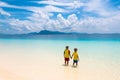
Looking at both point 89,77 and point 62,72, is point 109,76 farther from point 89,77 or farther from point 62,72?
point 62,72

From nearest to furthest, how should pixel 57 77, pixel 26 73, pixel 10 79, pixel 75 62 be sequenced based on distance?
pixel 10 79
pixel 57 77
pixel 26 73
pixel 75 62

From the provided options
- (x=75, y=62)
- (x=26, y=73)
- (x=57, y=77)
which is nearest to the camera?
(x=57, y=77)

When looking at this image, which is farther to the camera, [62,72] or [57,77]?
[62,72]

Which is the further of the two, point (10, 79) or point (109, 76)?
point (109, 76)

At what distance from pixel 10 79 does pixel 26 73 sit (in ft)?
5.73

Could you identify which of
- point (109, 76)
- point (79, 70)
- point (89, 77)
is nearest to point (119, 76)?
point (109, 76)

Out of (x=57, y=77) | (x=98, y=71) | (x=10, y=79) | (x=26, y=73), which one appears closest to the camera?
(x=10, y=79)

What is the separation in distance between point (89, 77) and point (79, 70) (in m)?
1.68

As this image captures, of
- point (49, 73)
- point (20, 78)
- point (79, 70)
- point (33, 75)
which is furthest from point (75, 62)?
point (20, 78)

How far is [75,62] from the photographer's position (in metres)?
12.4

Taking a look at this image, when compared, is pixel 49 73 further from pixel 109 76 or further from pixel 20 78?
pixel 109 76

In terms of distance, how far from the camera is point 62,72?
10773 mm

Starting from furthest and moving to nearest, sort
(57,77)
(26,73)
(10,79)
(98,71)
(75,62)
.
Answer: (75,62)
(98,71)
(26,73)
(57,77)
(10,79)

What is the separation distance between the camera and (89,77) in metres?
9.73
